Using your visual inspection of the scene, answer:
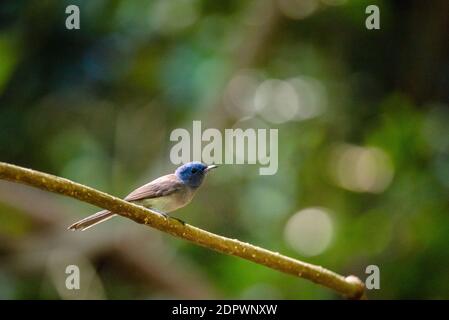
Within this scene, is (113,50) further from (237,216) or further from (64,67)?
(237,216)

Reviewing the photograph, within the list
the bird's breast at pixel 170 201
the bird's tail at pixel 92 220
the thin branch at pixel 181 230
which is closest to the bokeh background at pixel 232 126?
the bird's breast at pixel 170 201

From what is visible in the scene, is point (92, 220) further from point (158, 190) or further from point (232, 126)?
point (232, 126)

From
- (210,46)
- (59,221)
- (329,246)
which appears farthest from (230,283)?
(210,46)

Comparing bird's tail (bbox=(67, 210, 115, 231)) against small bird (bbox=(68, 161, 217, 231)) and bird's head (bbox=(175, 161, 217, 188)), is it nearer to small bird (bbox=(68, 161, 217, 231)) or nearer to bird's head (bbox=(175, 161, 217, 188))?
small bird (bbox=(68, 161, 217, 231))

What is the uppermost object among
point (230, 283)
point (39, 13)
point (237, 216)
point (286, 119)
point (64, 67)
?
point (39, 13)

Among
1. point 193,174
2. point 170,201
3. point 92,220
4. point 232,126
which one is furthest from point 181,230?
point 232,126

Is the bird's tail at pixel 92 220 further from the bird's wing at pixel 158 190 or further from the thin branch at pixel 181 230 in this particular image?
the thin branch at pixel 181 230
